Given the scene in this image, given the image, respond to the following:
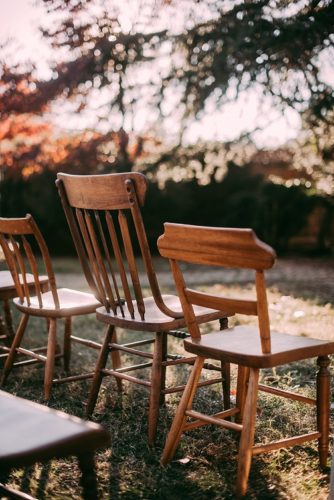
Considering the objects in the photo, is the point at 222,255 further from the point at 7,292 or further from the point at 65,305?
the point at 7,292

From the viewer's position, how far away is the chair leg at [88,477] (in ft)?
5.79

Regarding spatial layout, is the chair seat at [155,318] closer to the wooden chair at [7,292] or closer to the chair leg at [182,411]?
the chair leg at [182,411]

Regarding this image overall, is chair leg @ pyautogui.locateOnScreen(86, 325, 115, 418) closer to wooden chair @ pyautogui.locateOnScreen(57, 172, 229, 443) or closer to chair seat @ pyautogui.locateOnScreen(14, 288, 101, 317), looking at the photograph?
wooden chair @ pyautogui.locateOnScreen(57, 172, 229, 443)

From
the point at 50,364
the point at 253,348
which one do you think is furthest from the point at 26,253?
the point at 253,348

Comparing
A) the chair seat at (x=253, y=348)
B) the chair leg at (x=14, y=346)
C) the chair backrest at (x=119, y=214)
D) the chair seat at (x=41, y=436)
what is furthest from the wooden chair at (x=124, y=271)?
the chair seat at (x=41, y=436)

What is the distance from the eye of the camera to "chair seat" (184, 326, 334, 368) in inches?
95.8

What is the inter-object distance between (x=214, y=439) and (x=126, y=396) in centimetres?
80

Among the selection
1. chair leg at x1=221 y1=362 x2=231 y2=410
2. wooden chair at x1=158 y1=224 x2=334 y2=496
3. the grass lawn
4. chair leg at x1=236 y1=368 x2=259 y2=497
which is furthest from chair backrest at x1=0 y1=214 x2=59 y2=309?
chair leg at x1=236 y1=368 x2=259 y2=497

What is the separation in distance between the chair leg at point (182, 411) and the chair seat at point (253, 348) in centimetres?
9

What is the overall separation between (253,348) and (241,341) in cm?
13

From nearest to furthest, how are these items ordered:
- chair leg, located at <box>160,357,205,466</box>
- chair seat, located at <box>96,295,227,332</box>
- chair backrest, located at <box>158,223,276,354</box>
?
chair backrest, located at <box>158,223,276,354</box> → chair leg, located at <box>160,357,205,466</box> → chair seat, located at <box>96,295,227,332</box>

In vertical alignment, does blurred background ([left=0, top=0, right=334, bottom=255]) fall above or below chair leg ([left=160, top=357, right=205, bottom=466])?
above

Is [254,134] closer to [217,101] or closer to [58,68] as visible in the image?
[217,101]

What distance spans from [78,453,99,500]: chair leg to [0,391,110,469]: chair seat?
0.12 feet
